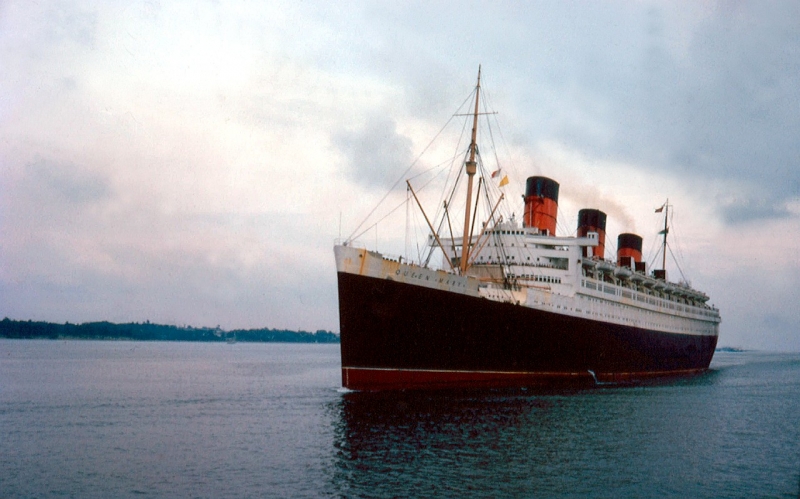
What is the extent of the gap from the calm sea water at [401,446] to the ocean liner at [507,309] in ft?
5.89

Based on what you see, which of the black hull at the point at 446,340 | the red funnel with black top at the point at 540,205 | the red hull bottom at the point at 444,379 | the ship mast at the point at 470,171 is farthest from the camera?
the red funnel with black top at the point at 540,205

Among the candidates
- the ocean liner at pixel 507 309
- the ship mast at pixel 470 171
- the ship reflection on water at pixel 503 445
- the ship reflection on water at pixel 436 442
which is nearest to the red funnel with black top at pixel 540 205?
the ocean liner at pixel 507 309

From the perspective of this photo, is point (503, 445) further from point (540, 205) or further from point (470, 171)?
point (540, 205)

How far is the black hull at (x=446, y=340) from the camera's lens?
97.9 ft

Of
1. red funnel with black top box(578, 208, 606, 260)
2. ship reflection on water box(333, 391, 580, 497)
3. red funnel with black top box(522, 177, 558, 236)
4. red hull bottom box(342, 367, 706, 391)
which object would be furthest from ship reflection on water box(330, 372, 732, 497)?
red funnel with black top box(578, 208, 606, 260)

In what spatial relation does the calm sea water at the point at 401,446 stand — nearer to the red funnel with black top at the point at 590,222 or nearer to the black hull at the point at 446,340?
the black hull at the point at 446,340

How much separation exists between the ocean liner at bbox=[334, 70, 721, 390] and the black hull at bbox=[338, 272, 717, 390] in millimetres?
53

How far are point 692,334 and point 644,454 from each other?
50.9 metres

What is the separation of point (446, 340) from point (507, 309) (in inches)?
193

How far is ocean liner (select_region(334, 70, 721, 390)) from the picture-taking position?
3000 cm

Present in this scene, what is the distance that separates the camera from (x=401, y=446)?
20.7 m

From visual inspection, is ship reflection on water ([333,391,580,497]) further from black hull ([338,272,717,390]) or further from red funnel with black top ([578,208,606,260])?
red funnel with black top ([578,208,606,260])

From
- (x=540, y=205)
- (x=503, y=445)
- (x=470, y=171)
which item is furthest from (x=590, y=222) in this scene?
(x=503, y=445)

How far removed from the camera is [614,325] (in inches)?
1850
